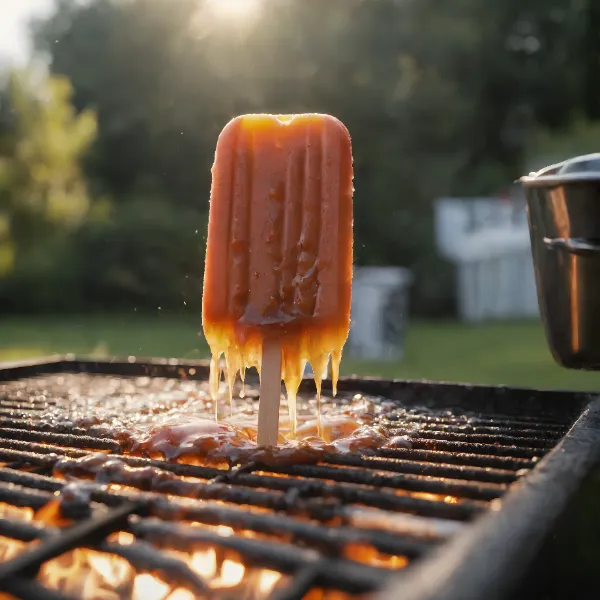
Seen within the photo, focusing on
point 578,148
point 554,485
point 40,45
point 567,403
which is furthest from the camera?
point 40,45

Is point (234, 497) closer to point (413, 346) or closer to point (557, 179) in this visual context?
point (557, 179)

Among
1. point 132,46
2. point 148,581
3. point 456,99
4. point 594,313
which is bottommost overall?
point 148,581

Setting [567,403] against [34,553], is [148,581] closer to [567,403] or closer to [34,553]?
[34,553]

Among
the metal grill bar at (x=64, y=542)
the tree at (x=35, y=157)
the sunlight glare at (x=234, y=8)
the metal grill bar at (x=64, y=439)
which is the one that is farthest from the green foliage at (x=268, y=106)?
the metal grill bar at (x=64, y=542)

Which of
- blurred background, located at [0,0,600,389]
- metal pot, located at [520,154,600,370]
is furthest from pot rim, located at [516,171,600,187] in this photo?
blurred background, located at [0,0,600,389]

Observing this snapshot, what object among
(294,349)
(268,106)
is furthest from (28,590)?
(268,106)

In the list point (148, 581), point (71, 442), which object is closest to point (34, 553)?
point (148, 581)
